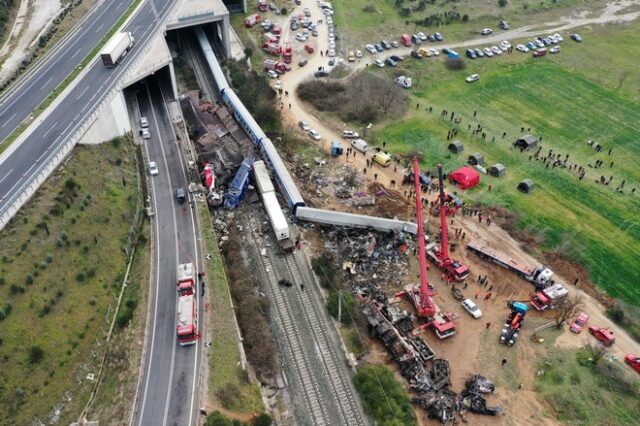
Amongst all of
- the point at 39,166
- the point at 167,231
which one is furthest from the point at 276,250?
the point at 39,166

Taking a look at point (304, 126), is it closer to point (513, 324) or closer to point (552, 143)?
point (552, 143)

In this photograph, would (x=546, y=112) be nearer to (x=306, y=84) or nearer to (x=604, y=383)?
(x=306, y=84)

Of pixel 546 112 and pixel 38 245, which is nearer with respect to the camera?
pixel 38 245


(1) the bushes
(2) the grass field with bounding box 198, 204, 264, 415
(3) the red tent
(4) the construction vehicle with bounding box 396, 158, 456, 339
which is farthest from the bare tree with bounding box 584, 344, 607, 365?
(2) the grass field with bounding box 198, 204, 264, 415

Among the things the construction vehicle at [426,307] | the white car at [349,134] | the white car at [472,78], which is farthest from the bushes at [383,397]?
the white car at [472,78]

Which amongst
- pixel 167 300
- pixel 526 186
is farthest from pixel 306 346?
pixel 526 186

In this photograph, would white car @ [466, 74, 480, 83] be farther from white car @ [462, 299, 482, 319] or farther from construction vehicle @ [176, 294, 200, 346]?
construction vehicle @ [176, 294, 200, 346]
